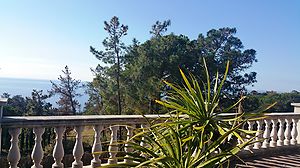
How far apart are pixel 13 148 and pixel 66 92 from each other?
23.8 m

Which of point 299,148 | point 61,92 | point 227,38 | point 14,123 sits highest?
point 227,38

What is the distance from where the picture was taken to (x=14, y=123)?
3.06 metres

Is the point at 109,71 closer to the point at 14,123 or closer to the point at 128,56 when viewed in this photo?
the point at 128,56

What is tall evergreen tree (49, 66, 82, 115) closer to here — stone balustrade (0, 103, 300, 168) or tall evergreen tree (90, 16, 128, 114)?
tall evergreen tree (90, 16, 128, 114)

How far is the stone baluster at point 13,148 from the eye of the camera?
3.10 m

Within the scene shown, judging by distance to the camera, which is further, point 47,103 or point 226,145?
point 47,103

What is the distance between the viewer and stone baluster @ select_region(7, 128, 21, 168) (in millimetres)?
3096

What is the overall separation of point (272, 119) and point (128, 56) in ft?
52.5

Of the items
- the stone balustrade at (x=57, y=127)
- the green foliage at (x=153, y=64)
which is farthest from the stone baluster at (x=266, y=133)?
the green foliage at (x=153, y=64)

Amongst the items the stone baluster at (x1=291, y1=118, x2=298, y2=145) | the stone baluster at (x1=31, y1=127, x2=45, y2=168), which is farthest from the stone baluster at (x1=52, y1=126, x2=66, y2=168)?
the stone baluster at (x1=291, y1=118, x2=298, y2=145)

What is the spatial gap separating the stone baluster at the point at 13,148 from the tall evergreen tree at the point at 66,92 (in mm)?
23208

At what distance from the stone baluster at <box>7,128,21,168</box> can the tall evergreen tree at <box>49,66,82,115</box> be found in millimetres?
23208

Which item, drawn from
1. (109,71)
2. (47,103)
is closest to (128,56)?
(109,71)

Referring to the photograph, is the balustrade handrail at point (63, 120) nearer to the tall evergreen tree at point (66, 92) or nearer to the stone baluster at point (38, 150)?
the stone baluster at point (38, 150)
